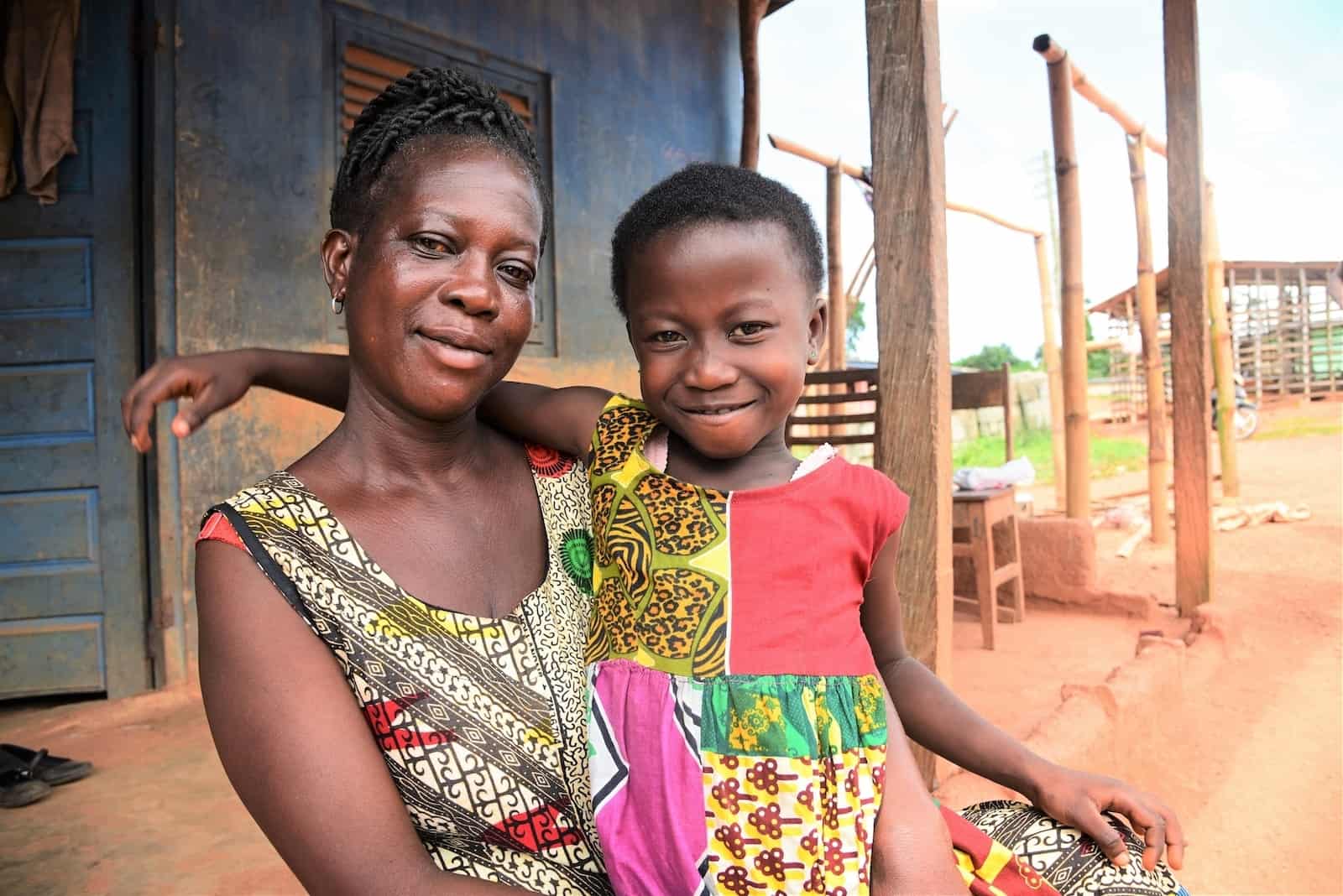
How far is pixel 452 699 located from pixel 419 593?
15 cm

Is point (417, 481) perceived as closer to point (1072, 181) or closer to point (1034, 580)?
point (1034, 580)

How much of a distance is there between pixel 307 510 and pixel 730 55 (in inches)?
245

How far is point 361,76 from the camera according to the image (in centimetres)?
463

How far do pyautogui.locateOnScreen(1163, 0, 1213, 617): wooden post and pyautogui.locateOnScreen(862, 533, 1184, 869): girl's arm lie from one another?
432cm

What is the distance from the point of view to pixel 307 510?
1.19 meters

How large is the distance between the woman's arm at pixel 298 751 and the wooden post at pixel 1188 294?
5.12 m

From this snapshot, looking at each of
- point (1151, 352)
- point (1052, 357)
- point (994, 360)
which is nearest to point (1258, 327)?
point (994, 360)

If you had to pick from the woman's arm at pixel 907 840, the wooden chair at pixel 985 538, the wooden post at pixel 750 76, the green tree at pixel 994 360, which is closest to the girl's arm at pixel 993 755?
the woman's arm at pixel 907 840

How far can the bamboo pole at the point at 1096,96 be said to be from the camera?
18.8 ft

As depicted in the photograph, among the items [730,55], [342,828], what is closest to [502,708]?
[342,828]

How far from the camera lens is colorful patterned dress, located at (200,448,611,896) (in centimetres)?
112

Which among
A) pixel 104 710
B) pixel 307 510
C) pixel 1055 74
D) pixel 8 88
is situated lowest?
pixel 104 710

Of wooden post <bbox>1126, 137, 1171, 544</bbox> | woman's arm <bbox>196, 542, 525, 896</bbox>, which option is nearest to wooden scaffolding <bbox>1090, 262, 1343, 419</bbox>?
wooden post <bbox>1126, 137, 1171, 544</bbox>

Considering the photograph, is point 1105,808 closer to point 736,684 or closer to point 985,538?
point 736,684
